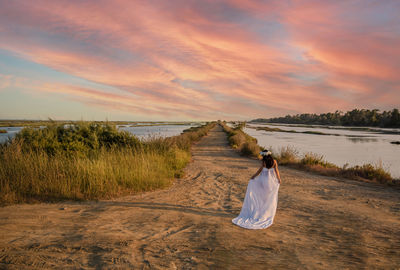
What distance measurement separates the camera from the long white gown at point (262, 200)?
17.8ft

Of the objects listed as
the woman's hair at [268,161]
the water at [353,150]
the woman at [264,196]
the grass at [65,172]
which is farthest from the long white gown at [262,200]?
the water at [353,150]

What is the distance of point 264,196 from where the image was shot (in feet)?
18.1

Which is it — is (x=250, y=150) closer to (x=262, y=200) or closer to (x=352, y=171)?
(x=352, y=171)

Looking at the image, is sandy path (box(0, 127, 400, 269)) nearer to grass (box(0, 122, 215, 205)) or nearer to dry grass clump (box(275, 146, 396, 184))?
grass (box(0, 122, 215, 205))

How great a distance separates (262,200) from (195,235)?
186 cm

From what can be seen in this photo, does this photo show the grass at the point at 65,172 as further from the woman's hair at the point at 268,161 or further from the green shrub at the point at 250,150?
the green shrub at the point at 250,150

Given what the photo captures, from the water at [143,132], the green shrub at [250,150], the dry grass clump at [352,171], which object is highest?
the water at [143,132]

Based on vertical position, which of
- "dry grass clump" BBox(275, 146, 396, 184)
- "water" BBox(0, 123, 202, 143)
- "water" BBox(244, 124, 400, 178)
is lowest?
"water" BBox(244, 124, 400, 178)

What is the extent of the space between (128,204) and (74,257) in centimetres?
294

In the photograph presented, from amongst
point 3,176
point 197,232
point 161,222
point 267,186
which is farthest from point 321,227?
point 3,176

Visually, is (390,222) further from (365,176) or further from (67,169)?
(67,169)

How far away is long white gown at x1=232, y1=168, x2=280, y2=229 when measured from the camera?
544cm

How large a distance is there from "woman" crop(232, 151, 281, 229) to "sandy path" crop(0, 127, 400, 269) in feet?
1.02

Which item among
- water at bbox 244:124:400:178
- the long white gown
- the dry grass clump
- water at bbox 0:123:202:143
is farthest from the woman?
water at bbox 0:123:202:143
